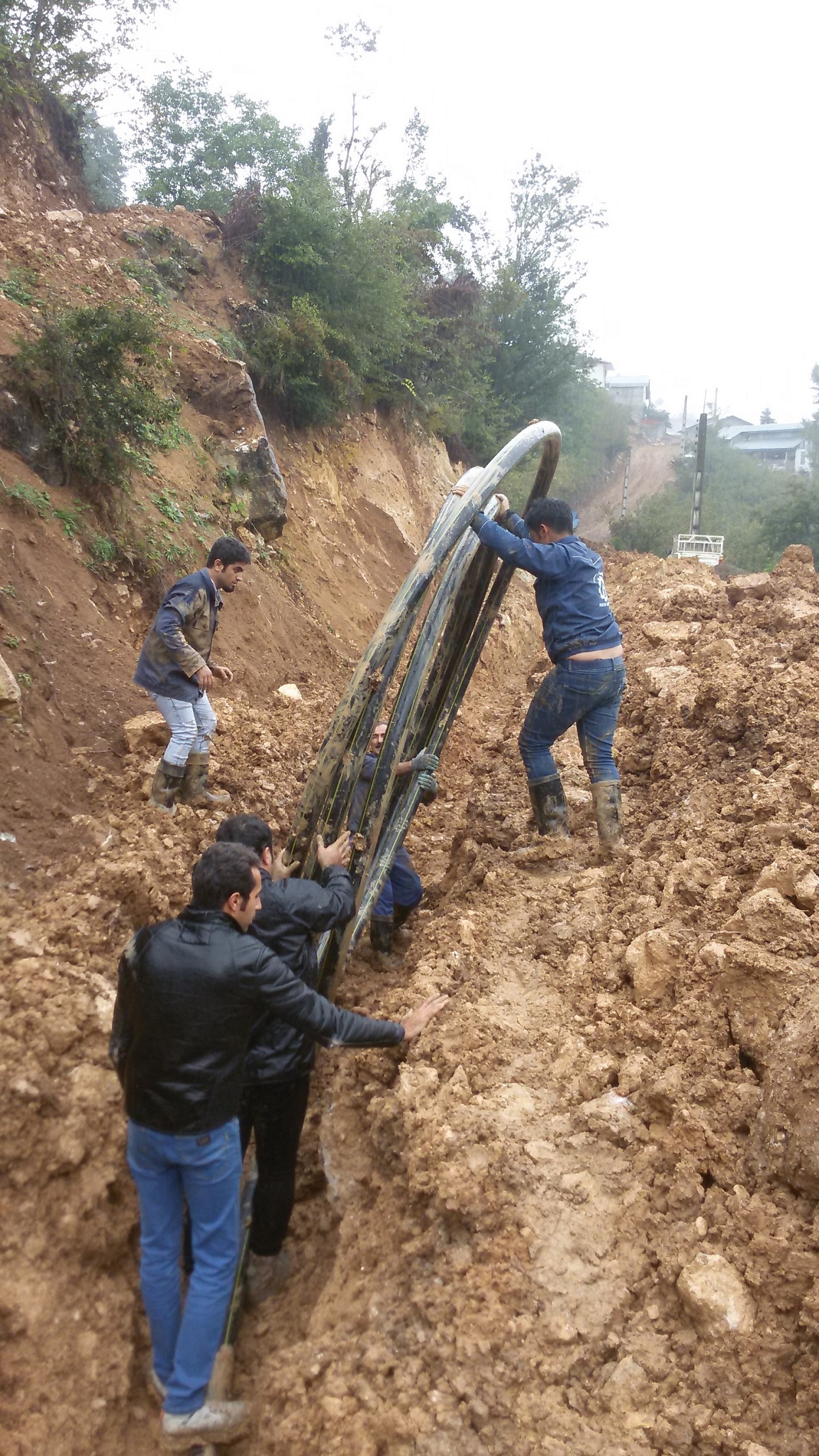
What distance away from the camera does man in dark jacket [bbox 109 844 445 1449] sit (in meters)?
2.39

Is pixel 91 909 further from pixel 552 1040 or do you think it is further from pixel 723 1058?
pixel 723 1058

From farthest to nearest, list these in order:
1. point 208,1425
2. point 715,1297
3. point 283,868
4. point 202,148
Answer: point 202,148
point 283,868
point 208,1425
point 715,1297

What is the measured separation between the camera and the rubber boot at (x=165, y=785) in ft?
15.0

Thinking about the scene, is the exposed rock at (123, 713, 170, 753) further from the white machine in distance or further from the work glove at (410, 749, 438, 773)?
the white machine in distance

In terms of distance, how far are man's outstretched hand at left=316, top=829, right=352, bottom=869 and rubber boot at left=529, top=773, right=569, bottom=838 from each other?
1.43 meters

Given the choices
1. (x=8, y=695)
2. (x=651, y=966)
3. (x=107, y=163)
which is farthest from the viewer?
(x=107, y=163)

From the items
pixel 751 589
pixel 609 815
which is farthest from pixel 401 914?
pixel 751 589

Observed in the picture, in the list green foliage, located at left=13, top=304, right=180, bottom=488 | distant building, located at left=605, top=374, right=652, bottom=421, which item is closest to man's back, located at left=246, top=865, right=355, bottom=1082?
green foliage, located at left=13, top=304, right=180, bottom=488

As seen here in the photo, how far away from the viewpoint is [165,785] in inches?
180

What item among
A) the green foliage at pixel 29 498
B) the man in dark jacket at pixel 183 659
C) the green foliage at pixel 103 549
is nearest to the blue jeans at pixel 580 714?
the man in dark jacket at pixel 183 659

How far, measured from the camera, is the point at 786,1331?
2.09 m

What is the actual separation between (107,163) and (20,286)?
27191 mm

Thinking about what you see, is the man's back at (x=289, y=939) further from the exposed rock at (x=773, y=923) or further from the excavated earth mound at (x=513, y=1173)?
the exposed rock at (x=773, y=923)

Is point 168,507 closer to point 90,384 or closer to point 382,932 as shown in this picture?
point 90,384
